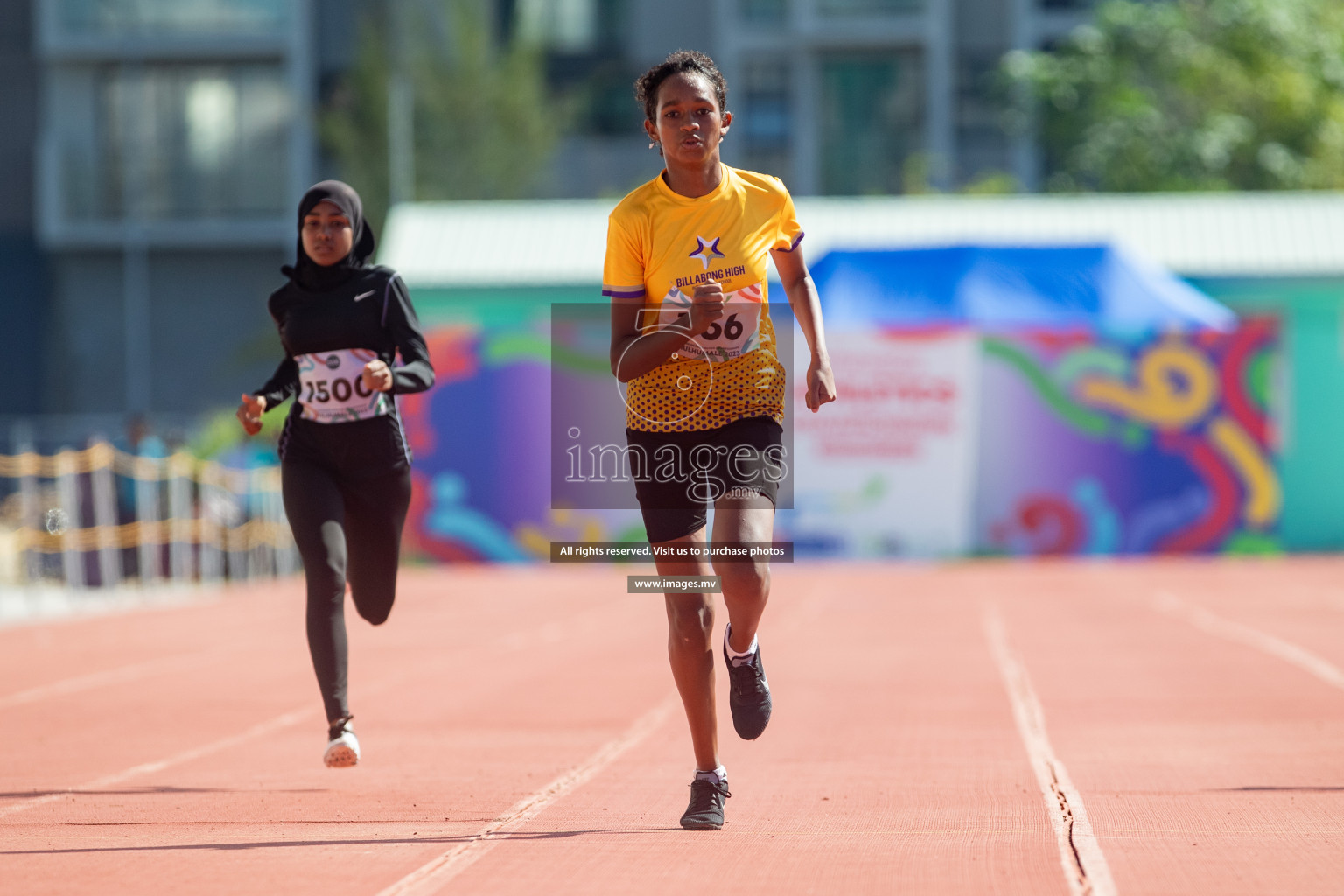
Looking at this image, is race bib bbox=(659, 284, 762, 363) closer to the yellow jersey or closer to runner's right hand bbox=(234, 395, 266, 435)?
the yellow jersey

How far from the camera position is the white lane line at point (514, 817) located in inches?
194

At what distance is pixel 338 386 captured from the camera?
6.71 meters

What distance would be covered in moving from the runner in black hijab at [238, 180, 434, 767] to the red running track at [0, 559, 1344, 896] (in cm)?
75

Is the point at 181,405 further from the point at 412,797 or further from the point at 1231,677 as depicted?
the point at 412,797

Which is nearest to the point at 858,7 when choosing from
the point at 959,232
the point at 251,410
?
the point at 959,232

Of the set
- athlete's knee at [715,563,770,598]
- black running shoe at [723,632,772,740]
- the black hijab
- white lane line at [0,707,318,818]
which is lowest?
white lane line at [0,707,318,818]

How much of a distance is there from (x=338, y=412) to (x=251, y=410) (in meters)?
0.29

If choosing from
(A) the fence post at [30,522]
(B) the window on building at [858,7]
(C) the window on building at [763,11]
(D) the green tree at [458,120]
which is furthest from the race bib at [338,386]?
(B) the window on building at [858,7]

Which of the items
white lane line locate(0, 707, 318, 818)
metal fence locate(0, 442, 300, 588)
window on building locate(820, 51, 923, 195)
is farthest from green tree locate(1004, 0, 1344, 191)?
white lane line locate(0, 707, 318, 818)

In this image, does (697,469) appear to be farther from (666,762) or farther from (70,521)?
(70,521)

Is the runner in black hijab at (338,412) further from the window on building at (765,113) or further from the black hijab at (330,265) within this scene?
the window on building at (765,113)

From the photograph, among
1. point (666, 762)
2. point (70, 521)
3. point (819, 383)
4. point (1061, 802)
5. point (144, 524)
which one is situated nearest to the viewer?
point (819, 383)

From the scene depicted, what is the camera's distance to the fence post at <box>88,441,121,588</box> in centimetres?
1897

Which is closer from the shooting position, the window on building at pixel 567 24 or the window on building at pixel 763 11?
the window on building at pixel 763 11
